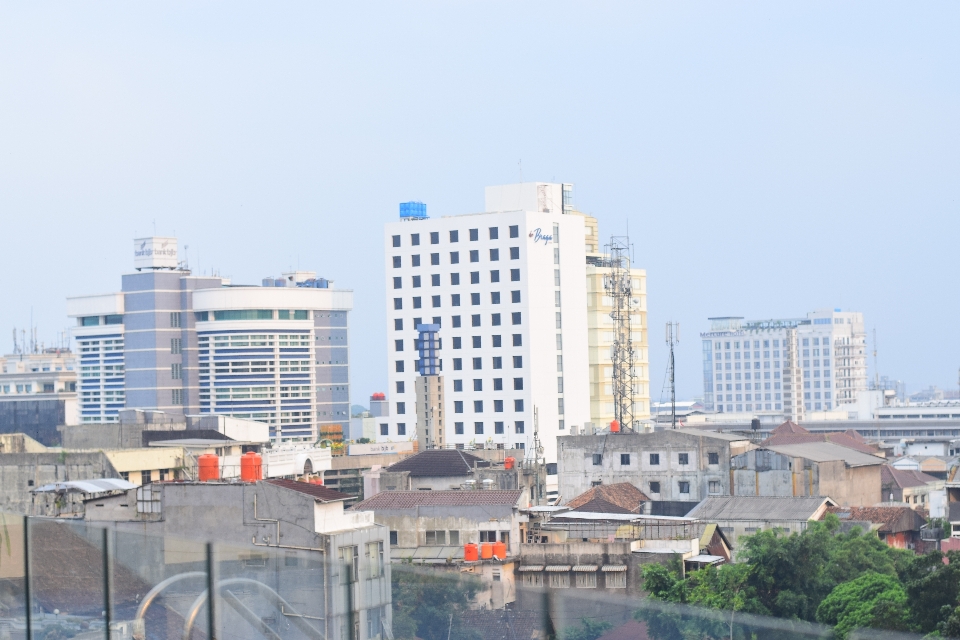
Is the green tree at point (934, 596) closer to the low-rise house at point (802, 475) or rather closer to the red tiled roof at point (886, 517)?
the red tiled roof at point (886, 517)

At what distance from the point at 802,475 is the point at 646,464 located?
235 inches

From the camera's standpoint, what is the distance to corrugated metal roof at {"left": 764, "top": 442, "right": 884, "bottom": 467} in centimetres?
4072

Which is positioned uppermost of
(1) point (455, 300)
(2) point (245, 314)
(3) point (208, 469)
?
(2) point (245, 314)

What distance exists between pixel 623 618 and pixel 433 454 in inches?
1389

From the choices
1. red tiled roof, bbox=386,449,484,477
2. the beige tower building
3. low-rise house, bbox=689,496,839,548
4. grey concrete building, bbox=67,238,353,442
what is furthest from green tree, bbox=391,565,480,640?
grey concrete building, bbox=67,238,353,442

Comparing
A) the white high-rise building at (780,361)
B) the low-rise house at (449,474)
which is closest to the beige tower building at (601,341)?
the low-rise house at (449,474)

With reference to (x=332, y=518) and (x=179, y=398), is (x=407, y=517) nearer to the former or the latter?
(x=332, y=518)

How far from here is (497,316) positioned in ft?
217

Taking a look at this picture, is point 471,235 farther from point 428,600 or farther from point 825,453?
point 428,600

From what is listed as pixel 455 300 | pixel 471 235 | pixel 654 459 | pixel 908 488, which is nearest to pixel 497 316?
pixel 455 300

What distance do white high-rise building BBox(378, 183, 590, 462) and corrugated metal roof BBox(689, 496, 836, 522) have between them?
2790 cm

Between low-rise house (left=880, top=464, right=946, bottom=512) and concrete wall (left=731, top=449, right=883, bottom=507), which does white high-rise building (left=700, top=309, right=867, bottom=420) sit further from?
concrete wall (left=731, top=449, right=883, bottom=507)

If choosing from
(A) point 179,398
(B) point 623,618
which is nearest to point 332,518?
(B) point 623,618

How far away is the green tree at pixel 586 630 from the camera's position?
279 inches
